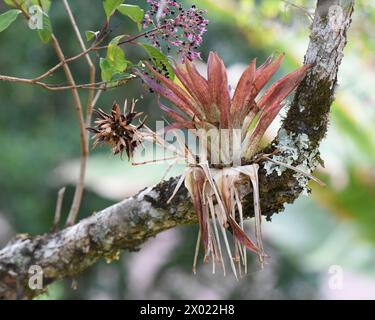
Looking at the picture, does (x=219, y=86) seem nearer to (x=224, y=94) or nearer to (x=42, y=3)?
(x=224, y=94)

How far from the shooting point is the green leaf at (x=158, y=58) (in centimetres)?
101

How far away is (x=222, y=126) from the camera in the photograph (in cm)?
104

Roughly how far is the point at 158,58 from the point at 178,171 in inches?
62.2

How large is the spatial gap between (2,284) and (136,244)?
278 millimetres

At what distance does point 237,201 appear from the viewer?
1023mm

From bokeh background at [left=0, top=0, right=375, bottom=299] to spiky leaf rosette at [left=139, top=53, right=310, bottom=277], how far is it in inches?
43.2

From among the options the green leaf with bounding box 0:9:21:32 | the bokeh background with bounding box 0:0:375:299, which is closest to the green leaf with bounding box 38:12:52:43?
the green leaf with bounding box 0:9:21:32

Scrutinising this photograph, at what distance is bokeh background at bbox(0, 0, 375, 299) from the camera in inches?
104

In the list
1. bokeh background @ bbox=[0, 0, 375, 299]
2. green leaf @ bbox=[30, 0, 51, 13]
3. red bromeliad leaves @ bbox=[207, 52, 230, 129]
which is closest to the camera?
red bromeliad leaves @ bbox=[207, 52, 230, 129]

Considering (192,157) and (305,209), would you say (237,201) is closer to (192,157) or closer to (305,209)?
(192,157)

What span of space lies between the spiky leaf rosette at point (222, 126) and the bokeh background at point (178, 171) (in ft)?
3.60

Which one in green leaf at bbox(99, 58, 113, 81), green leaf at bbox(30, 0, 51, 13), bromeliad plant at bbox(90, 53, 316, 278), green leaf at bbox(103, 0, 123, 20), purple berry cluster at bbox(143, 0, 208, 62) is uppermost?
green leaf at bbox(30, 0, 51, 13)

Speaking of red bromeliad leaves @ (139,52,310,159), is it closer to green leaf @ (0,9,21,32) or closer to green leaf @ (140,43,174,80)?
green leaf @ (140,43,174,80)
